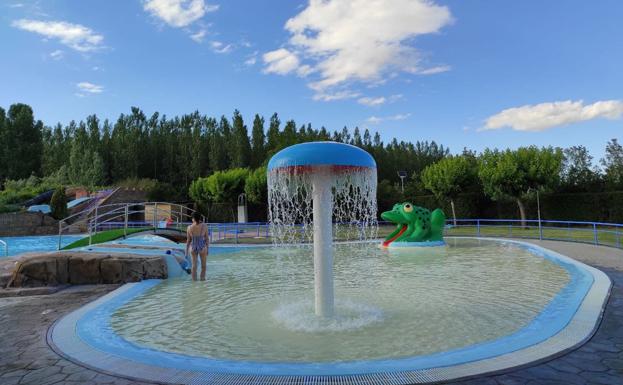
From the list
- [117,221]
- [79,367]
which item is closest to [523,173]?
[79,367]

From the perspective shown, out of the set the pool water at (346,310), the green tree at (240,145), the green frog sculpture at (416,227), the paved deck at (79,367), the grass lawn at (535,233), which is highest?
the green tree at (240,145)

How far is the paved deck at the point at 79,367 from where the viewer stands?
3988mm

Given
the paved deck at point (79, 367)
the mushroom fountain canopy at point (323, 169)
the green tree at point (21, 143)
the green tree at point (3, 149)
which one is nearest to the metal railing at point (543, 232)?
the paved deck at point (79, 367)

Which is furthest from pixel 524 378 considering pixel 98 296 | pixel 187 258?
pixel 187 258

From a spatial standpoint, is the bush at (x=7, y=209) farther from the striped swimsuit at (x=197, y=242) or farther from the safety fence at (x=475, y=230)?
the striped swimsuit at (x=197, y=242)

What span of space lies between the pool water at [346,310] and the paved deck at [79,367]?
3.28 ft

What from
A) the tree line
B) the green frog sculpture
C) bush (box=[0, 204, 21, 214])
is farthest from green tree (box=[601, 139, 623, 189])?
bush (box=[0, 204, 21, 214])

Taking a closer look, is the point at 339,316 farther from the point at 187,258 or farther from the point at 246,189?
the point at 246,189

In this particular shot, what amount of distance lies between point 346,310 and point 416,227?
11788 mm

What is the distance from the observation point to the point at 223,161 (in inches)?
2068

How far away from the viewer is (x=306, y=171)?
21.4 ft

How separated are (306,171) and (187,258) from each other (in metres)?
6.65

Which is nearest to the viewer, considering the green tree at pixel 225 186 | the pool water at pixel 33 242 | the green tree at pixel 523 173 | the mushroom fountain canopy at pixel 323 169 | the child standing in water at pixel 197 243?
the mushroom fountain canopy at pixel 323 169

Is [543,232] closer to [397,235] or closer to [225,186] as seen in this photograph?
[397,235]
